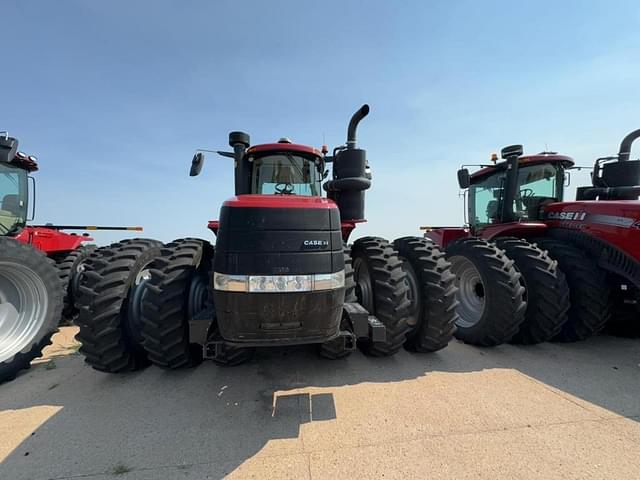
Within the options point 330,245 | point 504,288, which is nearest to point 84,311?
point 330,245

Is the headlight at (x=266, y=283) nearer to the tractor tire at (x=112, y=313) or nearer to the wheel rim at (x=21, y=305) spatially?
the tractor tire at (x=112, y=313)

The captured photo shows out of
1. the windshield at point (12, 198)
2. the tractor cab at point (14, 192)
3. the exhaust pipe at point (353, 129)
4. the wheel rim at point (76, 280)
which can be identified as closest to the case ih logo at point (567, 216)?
the exhaust pipe at point (353, 129)

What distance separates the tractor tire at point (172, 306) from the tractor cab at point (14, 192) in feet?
13.0

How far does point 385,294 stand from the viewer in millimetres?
2898

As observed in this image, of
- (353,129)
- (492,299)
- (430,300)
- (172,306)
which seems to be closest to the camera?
(172,306)

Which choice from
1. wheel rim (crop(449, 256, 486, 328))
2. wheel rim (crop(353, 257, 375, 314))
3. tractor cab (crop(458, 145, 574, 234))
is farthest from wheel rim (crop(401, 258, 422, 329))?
tractor cab (crop(458, 145, 574, 234))

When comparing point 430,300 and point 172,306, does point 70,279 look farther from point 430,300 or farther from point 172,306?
point 430,300

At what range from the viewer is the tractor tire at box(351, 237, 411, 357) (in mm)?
2881

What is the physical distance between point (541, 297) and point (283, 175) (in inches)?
138

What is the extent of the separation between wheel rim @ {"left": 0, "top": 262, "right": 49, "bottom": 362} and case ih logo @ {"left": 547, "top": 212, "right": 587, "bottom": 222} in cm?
693

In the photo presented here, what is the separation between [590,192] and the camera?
5.56 metres

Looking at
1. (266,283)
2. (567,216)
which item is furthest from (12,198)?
(567,216)

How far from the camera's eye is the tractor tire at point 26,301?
10.00 ft

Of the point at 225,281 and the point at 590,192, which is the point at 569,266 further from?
the point at 225,281
